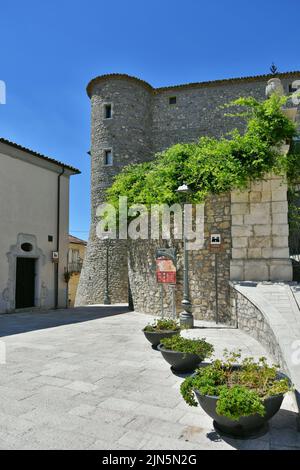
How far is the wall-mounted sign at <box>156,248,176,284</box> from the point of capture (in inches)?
417

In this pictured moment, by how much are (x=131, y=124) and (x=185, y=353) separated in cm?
2138

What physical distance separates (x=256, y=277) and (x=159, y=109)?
19.1m

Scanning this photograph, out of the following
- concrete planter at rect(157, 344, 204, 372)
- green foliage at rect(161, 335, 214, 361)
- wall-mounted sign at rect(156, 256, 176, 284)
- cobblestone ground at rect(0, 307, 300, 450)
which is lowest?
cobblestone ground at rect(0, 307, 300, 450)

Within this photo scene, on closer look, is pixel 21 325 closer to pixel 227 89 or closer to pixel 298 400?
pixel 298 400

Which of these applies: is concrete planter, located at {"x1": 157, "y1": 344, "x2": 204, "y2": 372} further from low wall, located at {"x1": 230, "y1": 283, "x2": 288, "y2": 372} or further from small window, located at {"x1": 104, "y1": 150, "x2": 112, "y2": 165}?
small window, located at {"x1": 104, "y1": 150, "x2": 112, "y2": 165}

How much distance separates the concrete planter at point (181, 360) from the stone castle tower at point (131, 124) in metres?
16.7

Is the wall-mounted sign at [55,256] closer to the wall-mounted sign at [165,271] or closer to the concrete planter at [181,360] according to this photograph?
the wall-mounted sign at [165,271]

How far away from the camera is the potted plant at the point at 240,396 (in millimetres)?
3039

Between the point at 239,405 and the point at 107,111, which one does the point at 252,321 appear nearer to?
the point at 239,405

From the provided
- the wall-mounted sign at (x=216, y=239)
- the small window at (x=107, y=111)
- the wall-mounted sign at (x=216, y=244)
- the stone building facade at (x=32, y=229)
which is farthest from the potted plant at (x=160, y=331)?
the small window at (x=107, y=111)

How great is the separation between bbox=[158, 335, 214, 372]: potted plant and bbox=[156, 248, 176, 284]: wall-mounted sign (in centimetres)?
517

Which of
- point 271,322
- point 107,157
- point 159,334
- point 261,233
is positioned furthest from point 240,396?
point 107,157

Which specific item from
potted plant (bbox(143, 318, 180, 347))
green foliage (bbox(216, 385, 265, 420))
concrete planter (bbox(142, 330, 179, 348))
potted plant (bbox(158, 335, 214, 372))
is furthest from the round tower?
green foliage (bbox(216, 385, 265, 420))

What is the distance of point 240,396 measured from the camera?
3.07 meters
